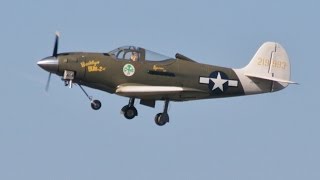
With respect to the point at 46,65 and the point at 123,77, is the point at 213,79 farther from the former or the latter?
the point at 46,65

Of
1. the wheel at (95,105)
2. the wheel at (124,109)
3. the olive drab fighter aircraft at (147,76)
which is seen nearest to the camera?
the olive drab fighter aircraft at (147,76)

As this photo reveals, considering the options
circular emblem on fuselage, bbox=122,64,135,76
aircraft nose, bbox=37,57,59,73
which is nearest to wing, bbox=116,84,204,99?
circular emblem on fuselage, bbox=122,64,135,76

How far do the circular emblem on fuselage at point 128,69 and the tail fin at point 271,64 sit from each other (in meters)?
4.89

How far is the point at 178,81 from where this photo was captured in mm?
38969

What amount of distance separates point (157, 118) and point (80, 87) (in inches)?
121

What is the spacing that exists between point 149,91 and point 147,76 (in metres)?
0.70

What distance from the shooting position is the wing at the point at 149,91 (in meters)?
37.9

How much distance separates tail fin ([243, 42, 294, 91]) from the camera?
41125mm

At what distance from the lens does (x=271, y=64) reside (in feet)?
137

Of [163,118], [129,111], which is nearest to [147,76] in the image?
[129,111]

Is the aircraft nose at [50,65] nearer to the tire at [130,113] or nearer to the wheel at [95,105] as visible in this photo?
the wheel at [95,105]

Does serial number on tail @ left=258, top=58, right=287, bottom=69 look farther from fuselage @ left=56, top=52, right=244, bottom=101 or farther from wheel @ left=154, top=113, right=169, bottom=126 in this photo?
wheel @ left=154, top=113, right=169, bottom=126

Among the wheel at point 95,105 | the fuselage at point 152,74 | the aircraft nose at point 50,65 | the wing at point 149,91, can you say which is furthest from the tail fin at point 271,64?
the aircraft nose at point 50,65

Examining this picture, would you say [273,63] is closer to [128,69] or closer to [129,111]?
[129,111]
